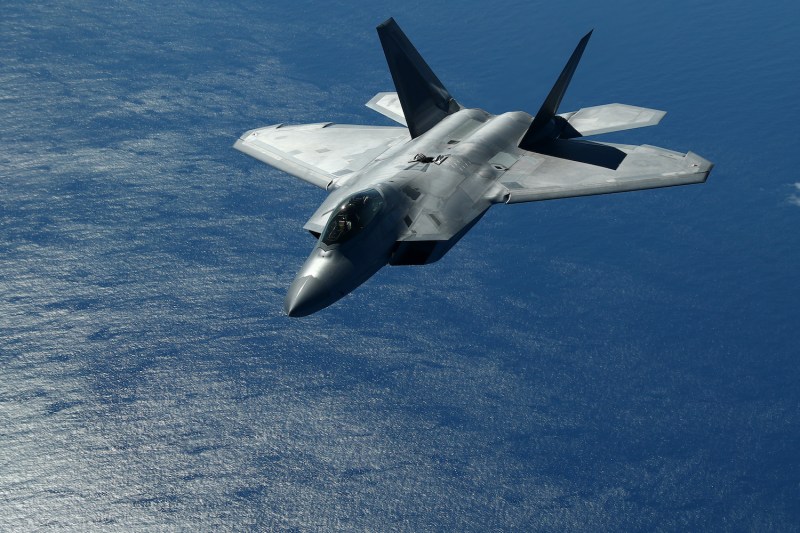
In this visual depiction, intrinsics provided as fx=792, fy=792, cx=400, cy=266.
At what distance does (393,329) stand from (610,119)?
5378 centimetres

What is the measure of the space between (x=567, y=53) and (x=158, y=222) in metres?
74.6

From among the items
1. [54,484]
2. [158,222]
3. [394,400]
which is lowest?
[54,484]

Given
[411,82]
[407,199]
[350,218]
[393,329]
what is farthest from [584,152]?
[393,329]

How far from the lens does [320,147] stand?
51.5 m

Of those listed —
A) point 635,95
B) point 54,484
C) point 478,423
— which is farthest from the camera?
point 635,95

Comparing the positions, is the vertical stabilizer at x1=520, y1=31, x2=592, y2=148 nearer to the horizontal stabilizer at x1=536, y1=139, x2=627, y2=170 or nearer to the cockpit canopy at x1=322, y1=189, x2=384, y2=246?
the horizontal stabilizer at x1=536, y1=139, x2=627, y2=170

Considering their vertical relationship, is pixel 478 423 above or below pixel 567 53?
below

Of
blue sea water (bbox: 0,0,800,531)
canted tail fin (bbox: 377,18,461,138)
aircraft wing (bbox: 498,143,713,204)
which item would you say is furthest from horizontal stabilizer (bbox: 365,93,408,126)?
blue sea water (bbox: 0,0,800,531)

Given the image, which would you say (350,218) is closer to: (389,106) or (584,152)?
(584,152)

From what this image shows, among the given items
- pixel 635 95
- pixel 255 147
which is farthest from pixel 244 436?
pixel 635 95

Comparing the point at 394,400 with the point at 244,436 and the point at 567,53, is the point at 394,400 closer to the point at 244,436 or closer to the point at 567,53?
the point at 244,436

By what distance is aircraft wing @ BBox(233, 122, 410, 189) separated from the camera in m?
48.4

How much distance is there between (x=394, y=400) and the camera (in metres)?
95.0

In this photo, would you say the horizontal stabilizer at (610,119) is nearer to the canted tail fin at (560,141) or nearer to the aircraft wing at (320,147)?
the canted tail fin at (560,141)
